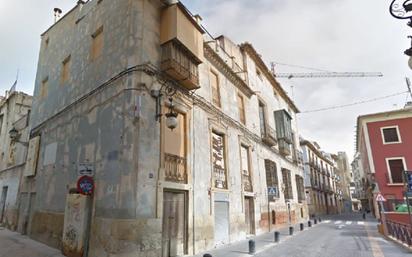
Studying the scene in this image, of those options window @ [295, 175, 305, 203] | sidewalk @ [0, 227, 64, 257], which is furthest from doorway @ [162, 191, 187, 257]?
window @ [295, 175, 305, 203]

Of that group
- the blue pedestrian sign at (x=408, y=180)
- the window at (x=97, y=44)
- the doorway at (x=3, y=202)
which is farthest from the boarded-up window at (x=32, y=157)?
the blue pedestrian sign at (x=408, y=180)

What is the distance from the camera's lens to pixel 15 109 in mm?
17797

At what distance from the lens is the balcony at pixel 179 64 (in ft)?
28.0

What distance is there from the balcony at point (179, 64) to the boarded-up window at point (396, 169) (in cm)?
2104

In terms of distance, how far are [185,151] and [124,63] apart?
3650 millimetres

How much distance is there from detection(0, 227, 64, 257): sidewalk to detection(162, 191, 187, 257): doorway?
11.7ft

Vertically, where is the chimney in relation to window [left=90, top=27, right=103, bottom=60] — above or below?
above

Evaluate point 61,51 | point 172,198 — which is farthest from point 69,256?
point 61,51

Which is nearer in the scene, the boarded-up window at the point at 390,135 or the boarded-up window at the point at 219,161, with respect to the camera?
the boarded-up window at the point at 219,161

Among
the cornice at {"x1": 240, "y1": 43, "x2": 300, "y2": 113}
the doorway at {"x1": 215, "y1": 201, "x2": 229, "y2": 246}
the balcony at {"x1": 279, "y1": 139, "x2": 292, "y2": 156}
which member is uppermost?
the cornice at {"x1": 240, "y1": 43, "x2": 300, "y2": 113}

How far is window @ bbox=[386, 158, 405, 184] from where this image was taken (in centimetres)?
2135

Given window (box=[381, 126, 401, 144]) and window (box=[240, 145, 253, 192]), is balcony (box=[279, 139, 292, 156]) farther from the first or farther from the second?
window (box=[381, 126, 401, 144])

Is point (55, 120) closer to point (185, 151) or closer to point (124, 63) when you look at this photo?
point (124, 63)

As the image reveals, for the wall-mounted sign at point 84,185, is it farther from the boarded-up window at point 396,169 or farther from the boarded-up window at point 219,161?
the boarded-up window at point 396,169
